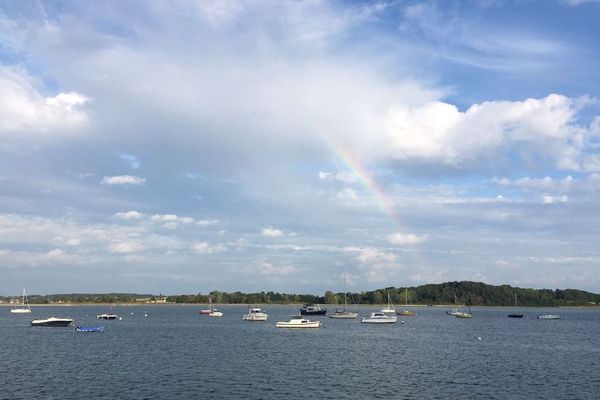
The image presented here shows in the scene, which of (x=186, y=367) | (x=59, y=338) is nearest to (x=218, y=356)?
(x=186, y=367)

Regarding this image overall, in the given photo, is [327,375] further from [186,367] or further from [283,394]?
[186,367]

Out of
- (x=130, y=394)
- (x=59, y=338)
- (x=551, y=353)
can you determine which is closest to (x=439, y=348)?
(x=551, y=353)

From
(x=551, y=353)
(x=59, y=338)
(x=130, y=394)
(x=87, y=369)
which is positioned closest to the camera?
(x=130, y=394)

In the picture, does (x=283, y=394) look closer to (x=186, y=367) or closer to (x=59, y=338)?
(x=186, y=367)

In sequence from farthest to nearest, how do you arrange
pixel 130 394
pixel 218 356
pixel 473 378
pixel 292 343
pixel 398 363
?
pixel 292 343 < pixel 218 356 < pixel 398 363 < pixel 473 378 < pixel 130 394

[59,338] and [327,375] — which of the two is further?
[59,338]

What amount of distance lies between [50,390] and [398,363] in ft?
148

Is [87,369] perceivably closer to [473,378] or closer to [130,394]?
[130,394]

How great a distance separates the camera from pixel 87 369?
7544 cm

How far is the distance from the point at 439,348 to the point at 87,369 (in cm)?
6149

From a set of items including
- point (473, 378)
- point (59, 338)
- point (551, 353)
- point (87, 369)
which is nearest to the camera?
point (473, 378)

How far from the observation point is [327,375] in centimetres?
6975

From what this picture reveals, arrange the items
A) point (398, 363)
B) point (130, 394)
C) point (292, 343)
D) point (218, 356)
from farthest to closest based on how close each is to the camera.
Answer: point (292, 343) < point (218, 356) < point (398, 363) < point (130, 394)

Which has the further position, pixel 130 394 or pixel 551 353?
pixel 551 353
